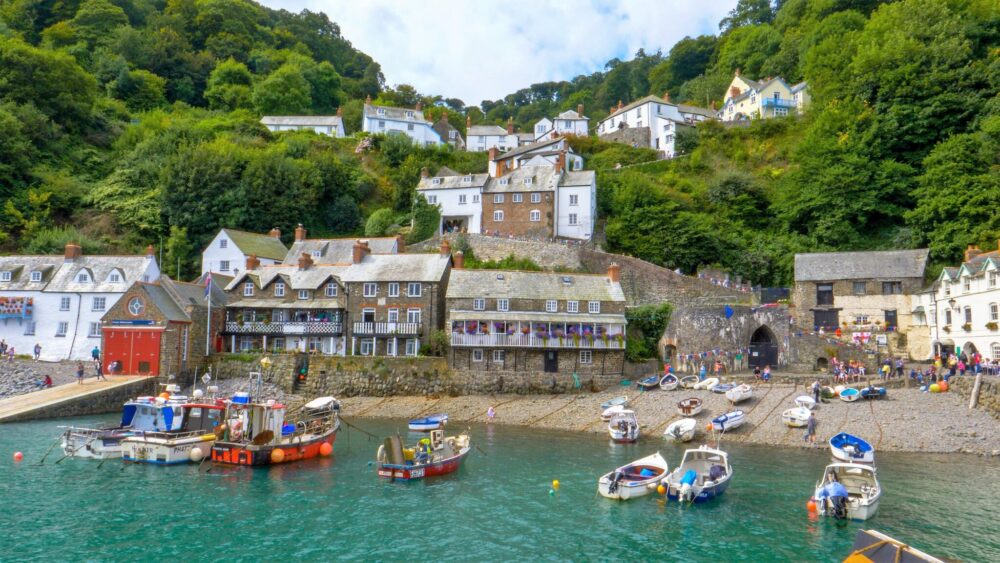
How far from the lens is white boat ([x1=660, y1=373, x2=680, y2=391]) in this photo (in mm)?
39219

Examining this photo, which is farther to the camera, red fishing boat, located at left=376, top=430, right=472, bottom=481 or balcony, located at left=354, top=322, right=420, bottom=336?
balcony, located at left=354, top=322, right=420, bottom=336

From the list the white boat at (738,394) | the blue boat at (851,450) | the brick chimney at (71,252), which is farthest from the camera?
the brick chimney at (71,252)

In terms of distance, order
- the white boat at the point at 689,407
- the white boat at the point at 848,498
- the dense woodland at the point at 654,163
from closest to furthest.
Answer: the white boat at the point at 848,498, the white boat at the point at 689,407, the dense woodland at the point at 654,163

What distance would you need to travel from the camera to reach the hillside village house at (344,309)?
44125mm

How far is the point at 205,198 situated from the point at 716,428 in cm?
4800

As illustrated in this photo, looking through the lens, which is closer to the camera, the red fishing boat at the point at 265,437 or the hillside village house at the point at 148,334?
the red fishing boat at the point at 265,437

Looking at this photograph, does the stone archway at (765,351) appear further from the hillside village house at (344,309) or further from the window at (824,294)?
the hillside village house at (344,309)

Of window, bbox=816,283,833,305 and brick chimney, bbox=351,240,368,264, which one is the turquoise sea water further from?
brick chimney, bbox=351,240,368,264

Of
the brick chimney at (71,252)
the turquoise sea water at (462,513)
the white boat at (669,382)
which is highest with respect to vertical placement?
the brick chimney at (71,252)

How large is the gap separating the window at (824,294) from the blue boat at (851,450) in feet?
73.1

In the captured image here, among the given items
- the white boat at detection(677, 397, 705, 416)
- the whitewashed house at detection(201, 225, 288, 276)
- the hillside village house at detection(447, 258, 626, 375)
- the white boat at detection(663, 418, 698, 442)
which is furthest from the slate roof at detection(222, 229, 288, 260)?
the white boat at detection(663, 418, 698, 442)

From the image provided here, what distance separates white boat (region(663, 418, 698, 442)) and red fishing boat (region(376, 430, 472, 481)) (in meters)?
10.4

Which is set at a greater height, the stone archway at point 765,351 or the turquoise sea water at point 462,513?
the stone archway at point 765,351

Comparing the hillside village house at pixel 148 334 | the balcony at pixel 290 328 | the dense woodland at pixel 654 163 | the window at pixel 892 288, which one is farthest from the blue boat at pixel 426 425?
the window at pixel 892 288
